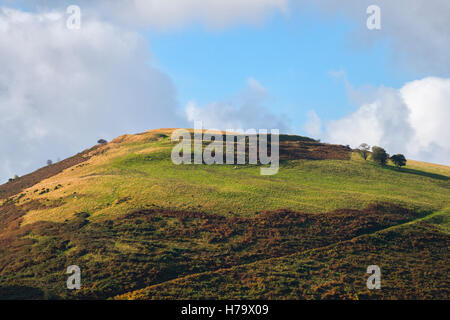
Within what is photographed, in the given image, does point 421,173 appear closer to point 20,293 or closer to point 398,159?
point 398,159

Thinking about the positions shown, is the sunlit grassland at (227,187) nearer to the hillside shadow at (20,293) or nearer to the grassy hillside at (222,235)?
the grassy hillside at (222,235)

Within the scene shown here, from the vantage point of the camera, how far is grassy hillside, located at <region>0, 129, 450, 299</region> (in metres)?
38.9

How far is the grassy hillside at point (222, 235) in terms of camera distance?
3891cm

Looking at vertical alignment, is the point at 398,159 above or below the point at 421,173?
above

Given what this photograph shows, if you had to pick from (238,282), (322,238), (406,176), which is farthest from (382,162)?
(238,282)

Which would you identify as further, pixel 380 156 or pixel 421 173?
pixel 380 156

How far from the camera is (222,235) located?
4753 cm

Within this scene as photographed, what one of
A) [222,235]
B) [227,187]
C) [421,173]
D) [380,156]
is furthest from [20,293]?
[421,173]

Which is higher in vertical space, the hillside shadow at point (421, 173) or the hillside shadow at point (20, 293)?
the hillside shadow at point (421, 173)

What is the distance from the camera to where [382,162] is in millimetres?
95188

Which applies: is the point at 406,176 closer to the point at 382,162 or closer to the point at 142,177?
the point at 382,162

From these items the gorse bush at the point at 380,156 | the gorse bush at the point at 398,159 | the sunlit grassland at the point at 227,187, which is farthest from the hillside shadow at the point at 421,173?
the gorse bush at the point at 380,156

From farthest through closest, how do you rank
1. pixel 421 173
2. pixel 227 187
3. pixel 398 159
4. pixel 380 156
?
pixel 398 159 < pixel 380 156 < pixel 421 173 < pixel 227 187

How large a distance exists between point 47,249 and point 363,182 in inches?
2425
